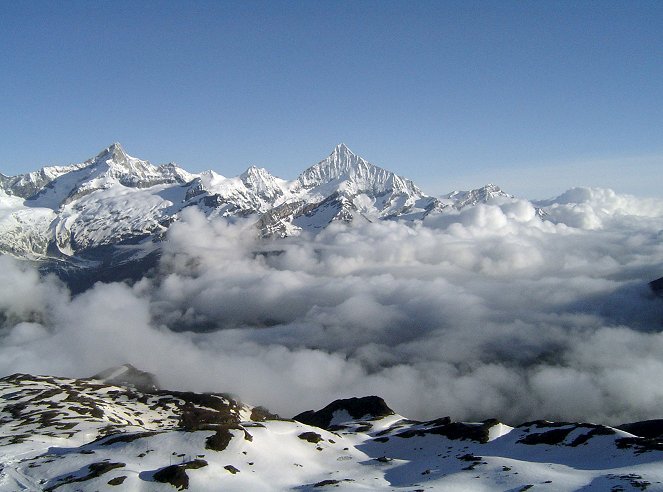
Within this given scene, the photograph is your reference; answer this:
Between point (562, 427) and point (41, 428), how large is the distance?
137463 mm

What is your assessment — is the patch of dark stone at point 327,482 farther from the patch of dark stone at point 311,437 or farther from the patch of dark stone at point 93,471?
the patch of dark stone at point 93,471

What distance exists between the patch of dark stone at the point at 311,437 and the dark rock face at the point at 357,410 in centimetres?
7299

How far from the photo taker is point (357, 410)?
184000 millimetres

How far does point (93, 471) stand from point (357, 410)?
126336 millimetres

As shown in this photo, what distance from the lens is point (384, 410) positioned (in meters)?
177

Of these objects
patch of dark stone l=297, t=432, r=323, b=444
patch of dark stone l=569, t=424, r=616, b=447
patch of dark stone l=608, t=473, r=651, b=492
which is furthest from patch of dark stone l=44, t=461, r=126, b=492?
patch of dark stone l=569, t=424, r=616, b=447

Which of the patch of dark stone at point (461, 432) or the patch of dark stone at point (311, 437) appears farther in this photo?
the patch of dark stone at point (461, 432)

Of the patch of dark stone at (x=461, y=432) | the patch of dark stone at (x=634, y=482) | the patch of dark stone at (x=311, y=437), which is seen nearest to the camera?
the patch of dark stone at (x=634, y=482)

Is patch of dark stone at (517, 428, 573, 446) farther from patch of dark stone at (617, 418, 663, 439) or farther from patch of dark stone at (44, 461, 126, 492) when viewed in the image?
patch of dark stone at (44, 461, 126, 492)

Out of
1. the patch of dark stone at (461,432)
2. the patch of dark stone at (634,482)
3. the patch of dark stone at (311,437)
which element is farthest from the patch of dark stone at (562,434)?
the patch of dark stone at (311,437)

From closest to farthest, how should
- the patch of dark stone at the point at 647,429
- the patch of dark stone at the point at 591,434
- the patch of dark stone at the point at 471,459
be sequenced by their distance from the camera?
the patch of dark stone at the point at 471,459, the patch of dark stone at the point at 591,434, the patch of dark stone at the point at 647,429

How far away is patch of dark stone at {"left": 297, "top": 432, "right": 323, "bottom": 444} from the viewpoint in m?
98.6

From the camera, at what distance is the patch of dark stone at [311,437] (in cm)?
9862

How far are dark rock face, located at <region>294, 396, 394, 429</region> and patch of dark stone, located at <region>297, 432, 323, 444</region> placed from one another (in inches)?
2874
